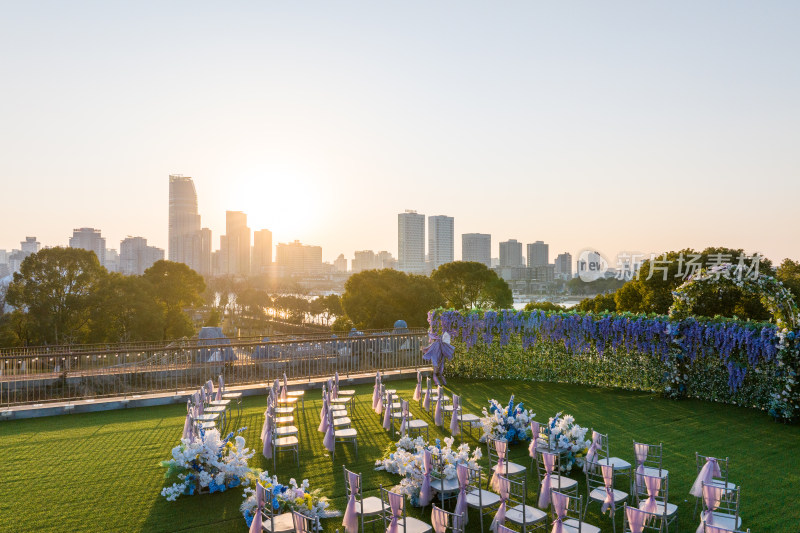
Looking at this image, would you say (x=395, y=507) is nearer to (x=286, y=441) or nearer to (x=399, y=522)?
(x=399, y=522)

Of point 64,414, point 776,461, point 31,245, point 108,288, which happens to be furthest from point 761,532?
point 31,245

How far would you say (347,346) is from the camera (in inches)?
655

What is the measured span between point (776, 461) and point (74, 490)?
12.0m

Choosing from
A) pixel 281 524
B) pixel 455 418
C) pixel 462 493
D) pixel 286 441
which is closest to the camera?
pixel 281 524

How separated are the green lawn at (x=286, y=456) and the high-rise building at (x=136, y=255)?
158720 mm

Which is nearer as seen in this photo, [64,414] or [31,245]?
[64,414]

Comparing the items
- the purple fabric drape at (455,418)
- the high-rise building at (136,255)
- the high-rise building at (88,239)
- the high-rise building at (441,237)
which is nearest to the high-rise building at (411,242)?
the high-rise building at (441,237)

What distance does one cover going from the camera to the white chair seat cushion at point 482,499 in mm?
6394

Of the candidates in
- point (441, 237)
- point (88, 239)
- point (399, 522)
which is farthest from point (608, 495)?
point (441, 237)

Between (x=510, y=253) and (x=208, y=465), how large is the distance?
157 meters

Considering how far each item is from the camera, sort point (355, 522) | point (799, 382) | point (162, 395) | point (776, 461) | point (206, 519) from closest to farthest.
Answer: point (355, 522)
point (206, 519)
point (776, 461)
point (799, 382)
point (162, 395)

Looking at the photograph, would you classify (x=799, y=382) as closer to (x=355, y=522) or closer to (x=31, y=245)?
(x=355, y=522)

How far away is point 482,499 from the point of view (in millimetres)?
6613

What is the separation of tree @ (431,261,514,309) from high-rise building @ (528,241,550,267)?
402ft
